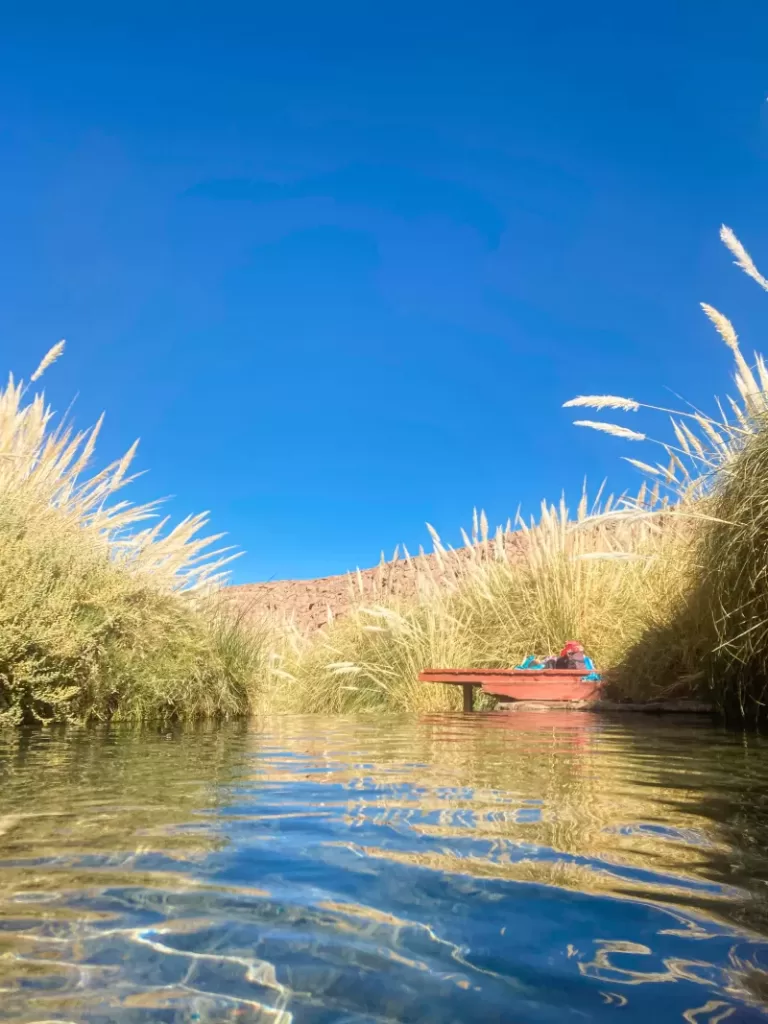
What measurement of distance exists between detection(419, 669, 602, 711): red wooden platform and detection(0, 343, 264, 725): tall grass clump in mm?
1918

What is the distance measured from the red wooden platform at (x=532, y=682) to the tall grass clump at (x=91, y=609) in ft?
6.29

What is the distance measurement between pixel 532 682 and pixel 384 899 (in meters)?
5.33

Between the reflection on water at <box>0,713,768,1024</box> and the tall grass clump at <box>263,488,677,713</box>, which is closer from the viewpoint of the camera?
the reflection on water at <box>0,713,768,1024</box>

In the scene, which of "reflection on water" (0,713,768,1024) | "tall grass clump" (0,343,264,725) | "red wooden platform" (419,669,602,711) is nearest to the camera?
"reflection on water" (0,713,768,1024)

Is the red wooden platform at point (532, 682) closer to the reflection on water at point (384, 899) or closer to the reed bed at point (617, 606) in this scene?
the reed bed at point (617, 606)

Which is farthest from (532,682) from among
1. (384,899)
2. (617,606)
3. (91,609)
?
(384,899)

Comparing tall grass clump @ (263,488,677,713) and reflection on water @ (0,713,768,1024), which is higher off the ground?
tall grass clump @ (263,488,677,713)

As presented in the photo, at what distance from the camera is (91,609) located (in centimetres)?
515

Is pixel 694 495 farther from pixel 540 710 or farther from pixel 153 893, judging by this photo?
pixel 153 893

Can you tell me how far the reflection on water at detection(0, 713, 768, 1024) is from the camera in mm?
816

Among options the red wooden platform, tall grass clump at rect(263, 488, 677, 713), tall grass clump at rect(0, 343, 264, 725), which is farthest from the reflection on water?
tall grass clump at rect(263, 488, 677, 713)

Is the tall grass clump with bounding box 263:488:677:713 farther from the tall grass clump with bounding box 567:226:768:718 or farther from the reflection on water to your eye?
the reflection on water

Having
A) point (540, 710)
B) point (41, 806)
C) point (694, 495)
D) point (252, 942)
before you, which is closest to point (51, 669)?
point (41, 806)

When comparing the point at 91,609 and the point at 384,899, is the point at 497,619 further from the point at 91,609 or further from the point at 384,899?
the point at 384,899
